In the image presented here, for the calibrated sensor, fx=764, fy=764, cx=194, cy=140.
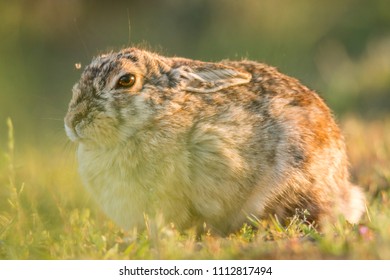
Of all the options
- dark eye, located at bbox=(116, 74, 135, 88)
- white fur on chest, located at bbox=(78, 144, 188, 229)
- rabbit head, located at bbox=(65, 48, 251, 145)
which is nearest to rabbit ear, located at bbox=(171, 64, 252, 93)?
rabbit head, located at bbox=(65, 48, 251, 145)

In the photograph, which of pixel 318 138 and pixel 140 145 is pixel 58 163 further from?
pixel 318 138

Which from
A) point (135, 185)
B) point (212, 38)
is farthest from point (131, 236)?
point (212, 38)

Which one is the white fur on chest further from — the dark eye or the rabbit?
the dark eye

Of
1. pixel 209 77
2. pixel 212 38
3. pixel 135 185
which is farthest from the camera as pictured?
pixel 212 38

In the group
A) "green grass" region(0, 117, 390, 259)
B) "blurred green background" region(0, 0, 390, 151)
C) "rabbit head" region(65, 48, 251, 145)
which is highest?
"blurred green background" region(0, 0, 390, 151)

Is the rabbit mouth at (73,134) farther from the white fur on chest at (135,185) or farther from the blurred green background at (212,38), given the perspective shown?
the blurred green background at (212,38)

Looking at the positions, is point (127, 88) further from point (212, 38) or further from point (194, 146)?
point (212, 38)

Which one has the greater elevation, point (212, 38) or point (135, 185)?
point (212, 38)

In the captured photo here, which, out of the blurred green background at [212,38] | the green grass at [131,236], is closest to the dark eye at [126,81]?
the green grass at [131,236]
